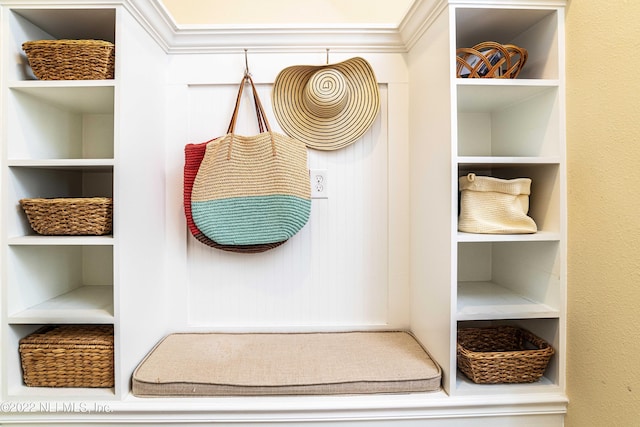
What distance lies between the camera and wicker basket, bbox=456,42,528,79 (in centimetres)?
111

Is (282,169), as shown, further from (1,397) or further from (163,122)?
(1,397)

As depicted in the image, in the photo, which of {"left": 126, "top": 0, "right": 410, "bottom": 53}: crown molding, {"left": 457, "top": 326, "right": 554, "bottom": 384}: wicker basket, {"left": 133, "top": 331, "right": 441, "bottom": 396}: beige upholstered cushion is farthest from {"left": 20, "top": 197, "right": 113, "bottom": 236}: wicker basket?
{"left": 457, "top": 326, "right": 554, "bottom": 384}: wicker basket

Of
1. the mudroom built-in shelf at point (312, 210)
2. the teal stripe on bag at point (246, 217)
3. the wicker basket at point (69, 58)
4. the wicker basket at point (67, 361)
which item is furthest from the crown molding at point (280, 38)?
the wicker basket at point (67, 361)

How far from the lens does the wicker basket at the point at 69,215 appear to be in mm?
Answer: 1045

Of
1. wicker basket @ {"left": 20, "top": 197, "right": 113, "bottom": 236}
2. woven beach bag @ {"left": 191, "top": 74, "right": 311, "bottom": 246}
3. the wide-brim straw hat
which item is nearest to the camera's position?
wicker basket @ {"left": 20, "top": 197, "right": 113, "bottom": 236}

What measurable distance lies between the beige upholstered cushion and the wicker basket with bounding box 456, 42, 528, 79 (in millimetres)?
966

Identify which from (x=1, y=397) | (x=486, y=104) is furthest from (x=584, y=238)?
(x=1, y=397)

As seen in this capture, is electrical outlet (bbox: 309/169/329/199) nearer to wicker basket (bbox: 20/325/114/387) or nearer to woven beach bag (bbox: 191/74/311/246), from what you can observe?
woven beach bag (bbox: 191/74/311/246)

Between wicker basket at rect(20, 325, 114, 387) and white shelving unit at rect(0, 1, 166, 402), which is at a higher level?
white shelving unit at rect(0, 1, 166, 402)

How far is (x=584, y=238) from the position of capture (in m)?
1.02

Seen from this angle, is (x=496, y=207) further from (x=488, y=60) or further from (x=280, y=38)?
(x=280, y=38)

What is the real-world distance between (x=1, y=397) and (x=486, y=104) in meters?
1.87

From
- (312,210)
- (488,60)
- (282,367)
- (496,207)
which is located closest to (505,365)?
(496,207)

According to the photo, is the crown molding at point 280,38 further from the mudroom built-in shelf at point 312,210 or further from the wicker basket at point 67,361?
the wicker basket at point 67,361
